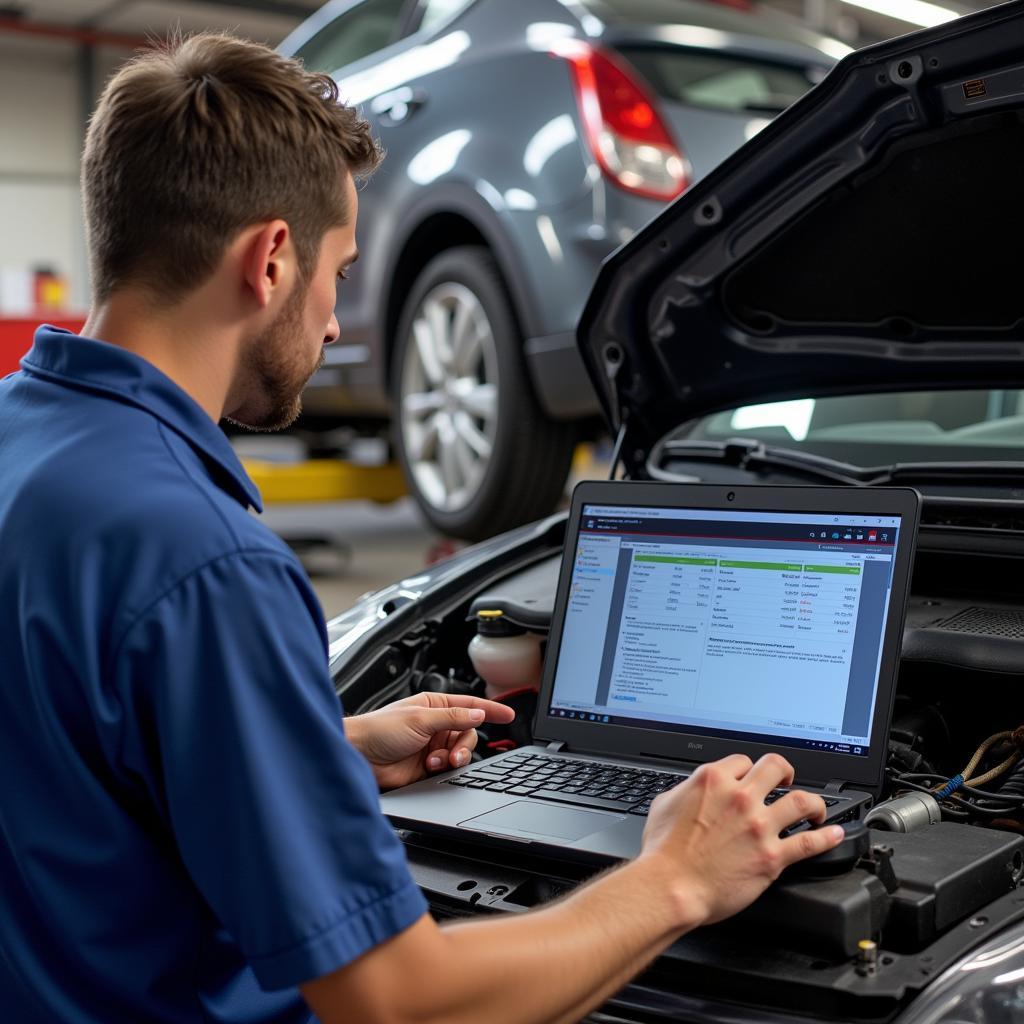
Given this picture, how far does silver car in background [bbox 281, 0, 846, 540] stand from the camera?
3.52 metres

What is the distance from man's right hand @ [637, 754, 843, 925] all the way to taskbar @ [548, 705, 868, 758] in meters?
0.24

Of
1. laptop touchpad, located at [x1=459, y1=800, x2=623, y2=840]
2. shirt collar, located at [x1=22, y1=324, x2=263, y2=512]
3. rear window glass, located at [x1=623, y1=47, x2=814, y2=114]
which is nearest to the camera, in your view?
shirt collar, located at [x1=22, y1=324, x2=263, y2=512]

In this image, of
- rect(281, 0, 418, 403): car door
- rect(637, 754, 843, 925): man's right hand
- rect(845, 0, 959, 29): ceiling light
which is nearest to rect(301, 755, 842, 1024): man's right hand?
rect(637, 754, 843, 925): man's right hand

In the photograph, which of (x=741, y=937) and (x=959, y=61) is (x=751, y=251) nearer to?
(x=959, y=61)

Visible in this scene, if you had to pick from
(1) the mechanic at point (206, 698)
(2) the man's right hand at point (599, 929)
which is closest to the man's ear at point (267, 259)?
(1) the mechanic at point (206, 698)

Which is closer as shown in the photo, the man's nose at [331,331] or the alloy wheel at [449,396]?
the man's nose at [331,331]

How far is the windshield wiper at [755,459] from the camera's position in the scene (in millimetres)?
1911

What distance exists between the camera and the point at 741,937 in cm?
114

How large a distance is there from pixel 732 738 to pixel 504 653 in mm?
459

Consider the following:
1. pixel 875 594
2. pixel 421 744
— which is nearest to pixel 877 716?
pixel 875 594

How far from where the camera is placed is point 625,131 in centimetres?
351

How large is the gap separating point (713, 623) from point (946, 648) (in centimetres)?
28

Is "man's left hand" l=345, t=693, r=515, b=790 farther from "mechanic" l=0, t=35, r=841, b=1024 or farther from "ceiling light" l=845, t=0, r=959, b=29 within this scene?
"ceiling light" l=845, t=0, r=959, b=29

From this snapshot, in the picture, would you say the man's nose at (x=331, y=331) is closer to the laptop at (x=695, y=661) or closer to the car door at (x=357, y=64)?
the laptop at (x=695, y=661)
